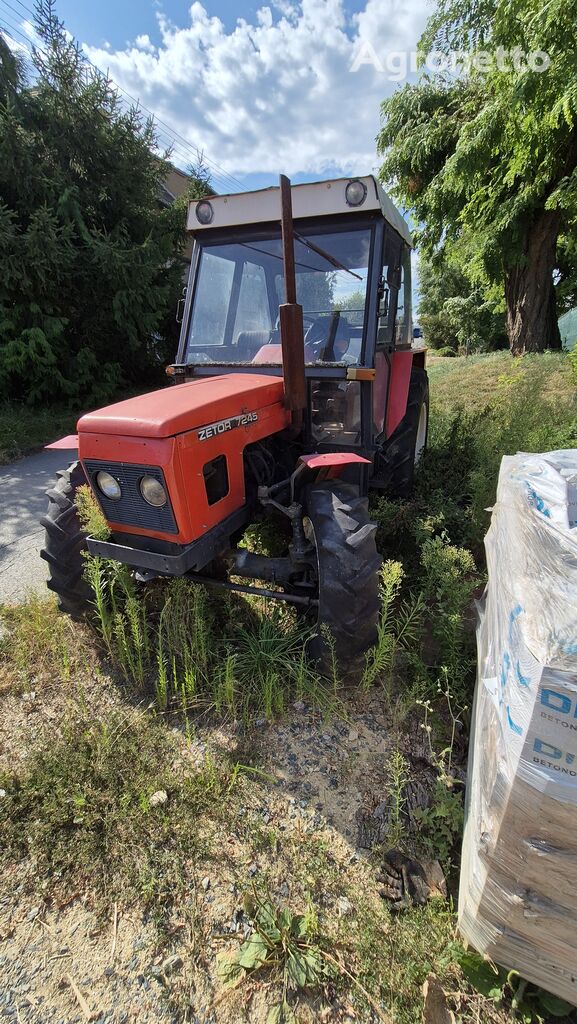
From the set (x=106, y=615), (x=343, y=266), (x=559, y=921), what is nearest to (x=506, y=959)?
(x=559, y=921)

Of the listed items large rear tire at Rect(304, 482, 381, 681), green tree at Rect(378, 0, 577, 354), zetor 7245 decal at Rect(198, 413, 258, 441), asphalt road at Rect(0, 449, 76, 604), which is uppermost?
green tree at Rect(378, 0, 577, 354)

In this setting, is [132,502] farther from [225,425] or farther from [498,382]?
[498,382]

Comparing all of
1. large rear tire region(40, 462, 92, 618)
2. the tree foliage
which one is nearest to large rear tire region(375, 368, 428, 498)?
large rear tire region(40, 462, 92, 618)

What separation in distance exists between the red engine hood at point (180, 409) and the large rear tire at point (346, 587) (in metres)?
0.70

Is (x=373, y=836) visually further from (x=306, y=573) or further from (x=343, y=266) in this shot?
(x=343, y=266)

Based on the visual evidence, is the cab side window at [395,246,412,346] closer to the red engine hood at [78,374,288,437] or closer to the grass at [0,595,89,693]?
the red engine hood at [78,374,288,437]

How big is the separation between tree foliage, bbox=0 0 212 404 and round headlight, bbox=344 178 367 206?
18.0ft

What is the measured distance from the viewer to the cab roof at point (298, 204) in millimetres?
2619

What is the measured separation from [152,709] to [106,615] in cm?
53

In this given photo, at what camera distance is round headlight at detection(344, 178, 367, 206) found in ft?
8.54

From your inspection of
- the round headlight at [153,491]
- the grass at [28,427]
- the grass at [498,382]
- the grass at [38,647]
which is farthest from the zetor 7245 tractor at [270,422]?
the grass at [28,427]

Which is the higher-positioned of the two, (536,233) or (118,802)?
(536,233)

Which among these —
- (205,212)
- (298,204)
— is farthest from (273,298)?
(205,212)

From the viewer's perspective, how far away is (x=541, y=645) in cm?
117
